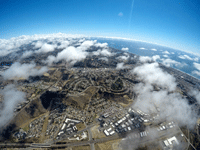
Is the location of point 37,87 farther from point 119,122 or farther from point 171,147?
point 171,147

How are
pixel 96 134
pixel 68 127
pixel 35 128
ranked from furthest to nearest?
pixel 68 127, pixel 35 128, pixel 96 134

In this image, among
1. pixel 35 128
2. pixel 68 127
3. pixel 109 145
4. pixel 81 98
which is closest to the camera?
pixel 109 145

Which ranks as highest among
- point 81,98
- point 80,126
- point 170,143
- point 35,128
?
point 81,98

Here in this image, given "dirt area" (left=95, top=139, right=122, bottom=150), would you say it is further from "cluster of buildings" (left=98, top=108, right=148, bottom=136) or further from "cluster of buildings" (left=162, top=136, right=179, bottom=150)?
"cluster of buildings" (left=162, top=136, right=179, bottom=150)

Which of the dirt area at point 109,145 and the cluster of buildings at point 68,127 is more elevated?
the dirt area at point 109,145

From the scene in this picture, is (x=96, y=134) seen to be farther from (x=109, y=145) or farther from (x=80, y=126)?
(x=80, y=126)

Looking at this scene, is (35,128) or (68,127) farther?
(68,127)

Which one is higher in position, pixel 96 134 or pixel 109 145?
pixel 109 145

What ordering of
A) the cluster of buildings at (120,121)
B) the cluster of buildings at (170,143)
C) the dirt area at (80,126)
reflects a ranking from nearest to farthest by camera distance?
1. the cluster of buildings at (170,143)
2. the cluster of buildings at (120,121)
3. the dirt area at (80,126)

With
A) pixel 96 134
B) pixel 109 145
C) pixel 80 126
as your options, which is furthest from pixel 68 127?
pixel 109 145

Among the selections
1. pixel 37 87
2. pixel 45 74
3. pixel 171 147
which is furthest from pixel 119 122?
pixel 45 74

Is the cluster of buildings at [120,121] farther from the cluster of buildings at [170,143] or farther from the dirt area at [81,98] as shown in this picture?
the dirt area at [81,98]

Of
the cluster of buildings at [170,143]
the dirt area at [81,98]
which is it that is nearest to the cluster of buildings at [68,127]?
the dirt area at [81,98]
